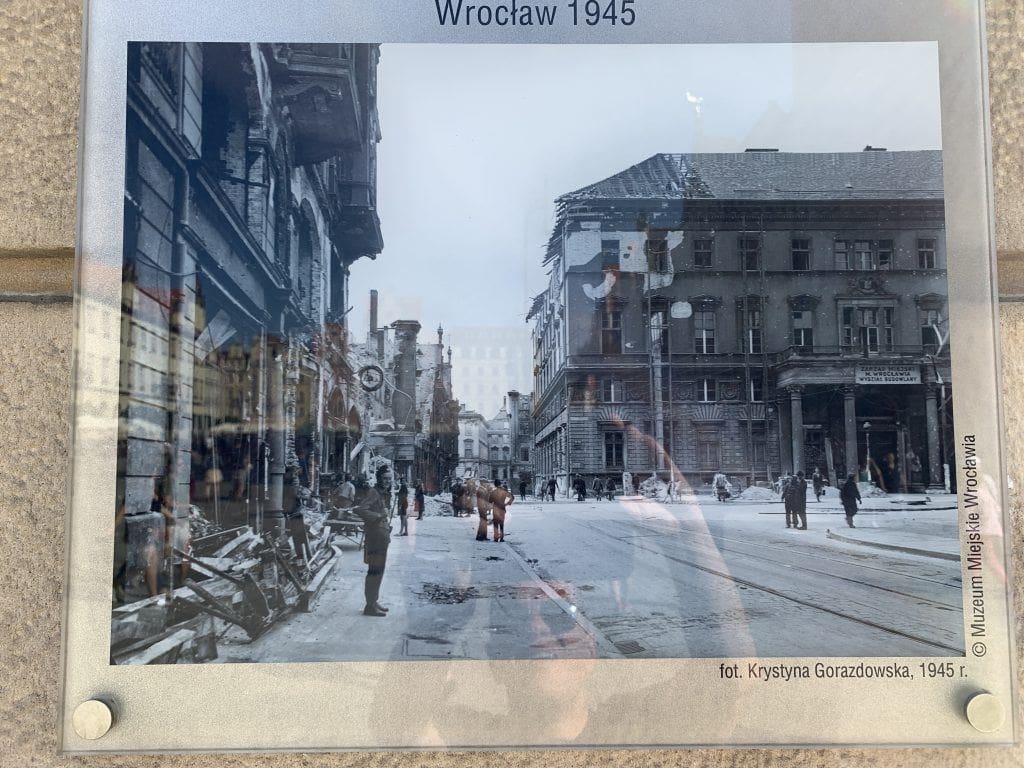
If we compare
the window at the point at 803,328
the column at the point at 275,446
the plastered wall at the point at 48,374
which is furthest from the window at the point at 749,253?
the column at the point at 275,446

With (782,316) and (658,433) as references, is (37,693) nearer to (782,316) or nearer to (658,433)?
(658,433)

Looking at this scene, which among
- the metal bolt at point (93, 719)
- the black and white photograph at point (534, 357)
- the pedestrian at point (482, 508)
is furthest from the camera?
the pedestrian at point (482, 508)

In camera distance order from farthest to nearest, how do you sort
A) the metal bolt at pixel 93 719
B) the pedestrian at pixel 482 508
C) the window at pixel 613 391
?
the window at pixel 613 391 → the pedestrian at pixel 482 508 → the metal bolt at pixel 93 719

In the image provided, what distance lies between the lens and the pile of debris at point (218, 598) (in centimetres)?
229

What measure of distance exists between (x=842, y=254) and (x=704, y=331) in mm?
537

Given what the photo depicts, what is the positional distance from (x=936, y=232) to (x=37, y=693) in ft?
10.9

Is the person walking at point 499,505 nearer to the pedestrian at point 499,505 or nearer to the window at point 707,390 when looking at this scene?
the pedestrian at point 499,505

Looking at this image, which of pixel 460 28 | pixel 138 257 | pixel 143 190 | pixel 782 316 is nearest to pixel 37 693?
pixel 138 257

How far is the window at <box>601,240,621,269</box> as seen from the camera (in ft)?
8.48

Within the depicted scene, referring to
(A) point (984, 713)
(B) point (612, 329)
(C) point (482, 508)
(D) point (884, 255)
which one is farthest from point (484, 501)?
(A) point (984, 713)

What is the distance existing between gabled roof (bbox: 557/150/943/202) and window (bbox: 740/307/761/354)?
390mm

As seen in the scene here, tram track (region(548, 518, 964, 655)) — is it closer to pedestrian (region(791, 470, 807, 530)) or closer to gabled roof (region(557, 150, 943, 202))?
pedestrian (region(791, 470, 807, 530))

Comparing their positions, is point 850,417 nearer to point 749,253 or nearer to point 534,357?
point 749,253

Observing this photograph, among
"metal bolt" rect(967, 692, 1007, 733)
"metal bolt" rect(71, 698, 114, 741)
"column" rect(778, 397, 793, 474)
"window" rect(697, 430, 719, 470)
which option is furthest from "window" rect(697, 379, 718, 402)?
"metal bolt" rect(71, 698, 114, 741)
